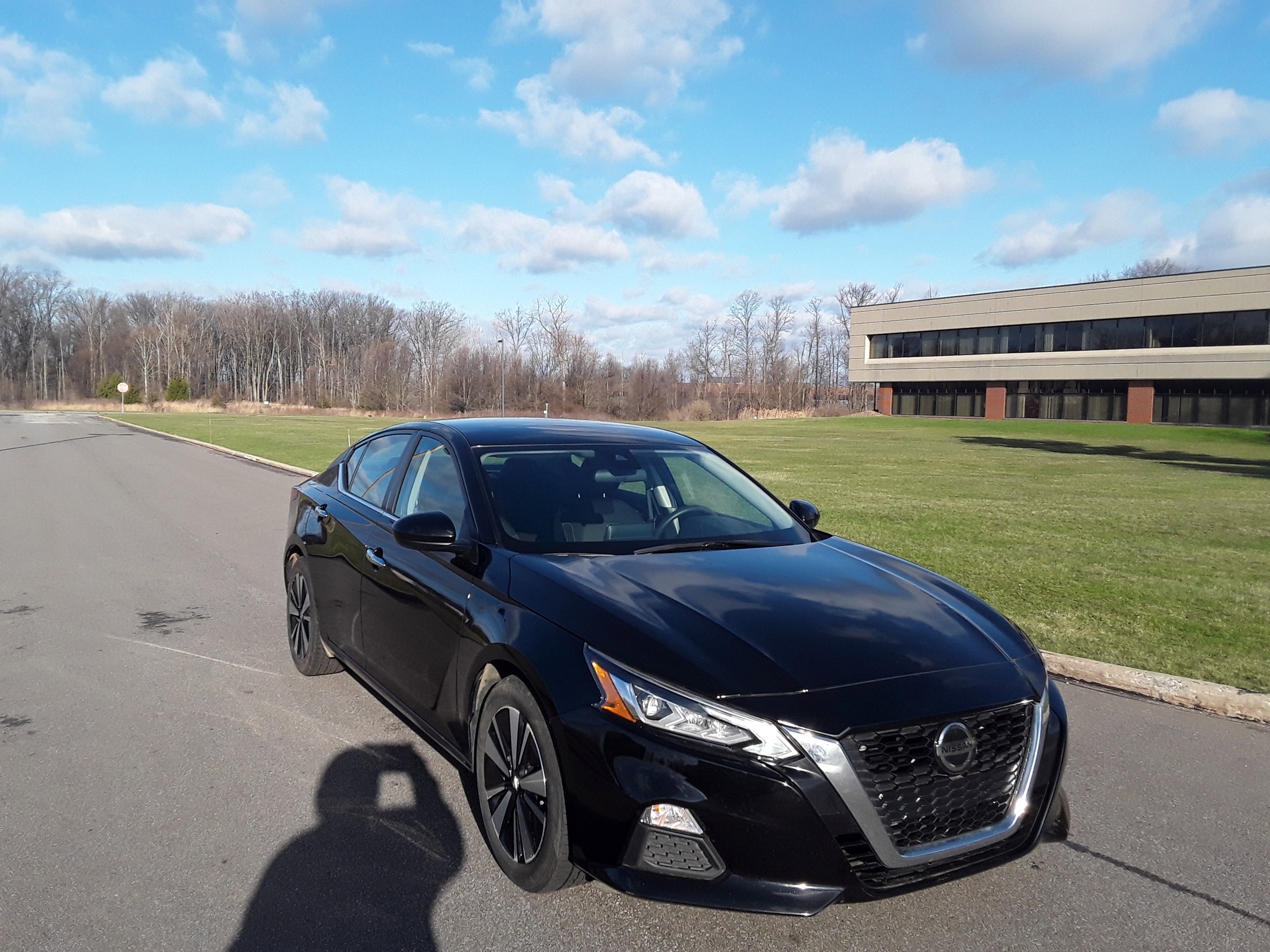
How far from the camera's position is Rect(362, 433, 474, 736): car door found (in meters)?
3.71

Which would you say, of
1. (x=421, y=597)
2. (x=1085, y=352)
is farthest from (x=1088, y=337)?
(x=421, y=597)

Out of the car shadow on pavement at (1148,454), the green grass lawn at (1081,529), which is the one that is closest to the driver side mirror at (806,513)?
the green grass lawn at (1081,529)

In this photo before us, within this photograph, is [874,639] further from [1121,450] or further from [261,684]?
[1121,450]

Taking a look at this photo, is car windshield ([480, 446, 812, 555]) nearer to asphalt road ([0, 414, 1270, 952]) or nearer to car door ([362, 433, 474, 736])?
car door ([362, 433, 474, 736])

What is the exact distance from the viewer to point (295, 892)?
310 cm

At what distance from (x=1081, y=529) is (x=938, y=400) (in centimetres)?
5968

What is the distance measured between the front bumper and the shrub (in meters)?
99.4

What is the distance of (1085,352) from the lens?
198ft

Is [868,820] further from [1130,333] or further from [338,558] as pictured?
[1130,333]

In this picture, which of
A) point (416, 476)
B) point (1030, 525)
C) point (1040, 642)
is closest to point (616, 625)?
point (416, 476)

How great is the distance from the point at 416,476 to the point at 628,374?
83816mm

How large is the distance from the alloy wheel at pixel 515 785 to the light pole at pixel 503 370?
76.2 m

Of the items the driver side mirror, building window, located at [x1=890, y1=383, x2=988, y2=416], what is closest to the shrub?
building window, located at [x1=890, y1=383, x2=988, y2=416]

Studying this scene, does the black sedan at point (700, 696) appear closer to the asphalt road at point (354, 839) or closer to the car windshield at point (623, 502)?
the car windshield at point (623, 502)
